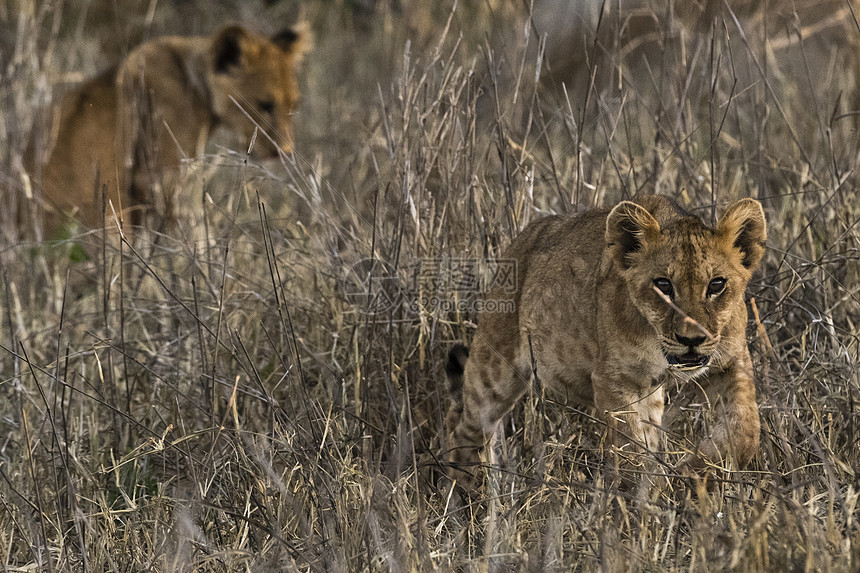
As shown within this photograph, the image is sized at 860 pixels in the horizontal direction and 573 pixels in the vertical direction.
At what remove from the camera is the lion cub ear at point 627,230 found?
9.30 feet

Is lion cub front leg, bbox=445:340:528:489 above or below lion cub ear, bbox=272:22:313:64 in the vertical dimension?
below

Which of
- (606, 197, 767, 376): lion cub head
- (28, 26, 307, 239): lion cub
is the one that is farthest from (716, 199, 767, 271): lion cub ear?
(28, 26, 307, 239): lion cub

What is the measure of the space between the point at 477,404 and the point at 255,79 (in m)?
3.43

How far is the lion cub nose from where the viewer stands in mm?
2686

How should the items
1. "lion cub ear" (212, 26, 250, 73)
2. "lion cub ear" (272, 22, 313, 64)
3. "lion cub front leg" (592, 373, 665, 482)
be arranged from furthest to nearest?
"lion cub ear" (272, 22, 313, 64), "lion cub ear" (212, 26, 250, 73), "lion cub front leg" (592, 373, 665, 482)

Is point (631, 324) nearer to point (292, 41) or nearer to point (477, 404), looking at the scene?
point (477, 404)

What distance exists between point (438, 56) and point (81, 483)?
191 centimetres

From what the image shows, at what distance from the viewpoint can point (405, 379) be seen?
11.0 ft

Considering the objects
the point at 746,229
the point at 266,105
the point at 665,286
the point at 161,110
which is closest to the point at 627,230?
the point at 665,286

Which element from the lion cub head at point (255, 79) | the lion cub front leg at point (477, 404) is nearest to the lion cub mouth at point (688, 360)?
the lion cub front leg at point (477, 404)

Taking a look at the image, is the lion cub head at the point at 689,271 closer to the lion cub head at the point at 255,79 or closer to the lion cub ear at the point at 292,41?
the lion cub head at the point at 255,79

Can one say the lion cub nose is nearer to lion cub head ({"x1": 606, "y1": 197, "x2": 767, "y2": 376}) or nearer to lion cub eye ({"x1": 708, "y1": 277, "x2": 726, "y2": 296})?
lion cub head ({"x1": 606, "y1": 197, "x2": 767, "y2": 376})

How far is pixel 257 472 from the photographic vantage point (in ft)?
10.4

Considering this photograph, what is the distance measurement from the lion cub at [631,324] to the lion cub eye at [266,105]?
10.5 ft
